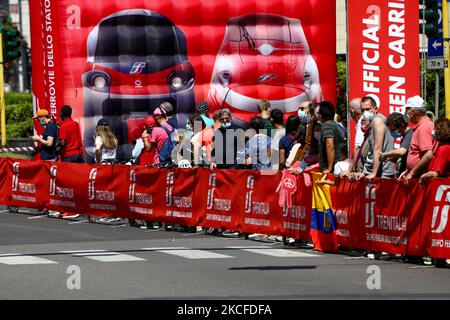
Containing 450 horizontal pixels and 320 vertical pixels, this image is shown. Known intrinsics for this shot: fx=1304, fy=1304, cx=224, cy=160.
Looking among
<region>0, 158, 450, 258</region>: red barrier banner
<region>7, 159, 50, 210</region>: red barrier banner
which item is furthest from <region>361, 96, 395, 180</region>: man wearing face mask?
<region>7, 159, 50, 210</region>: red barrier banner

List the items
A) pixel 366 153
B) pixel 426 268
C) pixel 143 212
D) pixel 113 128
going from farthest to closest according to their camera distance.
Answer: pixel 113 128, pixel 143 212, pixel 366 153, pixel 426 268

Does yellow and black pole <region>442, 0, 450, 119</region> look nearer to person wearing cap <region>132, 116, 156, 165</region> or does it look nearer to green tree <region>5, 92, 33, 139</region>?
person wearing cap <region>132, 116, 156, 165</region>

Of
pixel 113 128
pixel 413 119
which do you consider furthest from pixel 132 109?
pixel 413 119

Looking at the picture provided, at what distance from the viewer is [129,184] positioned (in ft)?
70.3

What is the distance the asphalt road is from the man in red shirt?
157 inches

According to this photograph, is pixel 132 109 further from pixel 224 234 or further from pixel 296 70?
pixel 224 234

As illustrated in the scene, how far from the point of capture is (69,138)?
23469 millimetres

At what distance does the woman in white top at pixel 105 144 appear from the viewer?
75.3ft

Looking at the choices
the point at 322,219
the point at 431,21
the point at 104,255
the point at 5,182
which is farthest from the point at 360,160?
the point at 5,182

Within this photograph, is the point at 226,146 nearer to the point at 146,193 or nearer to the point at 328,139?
the point at 146,193

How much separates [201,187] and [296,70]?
672cm

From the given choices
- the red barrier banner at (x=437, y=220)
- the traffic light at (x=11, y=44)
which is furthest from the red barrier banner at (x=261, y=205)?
the traffic light at (x=11, y=44)

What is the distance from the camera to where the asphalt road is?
40.5 ft

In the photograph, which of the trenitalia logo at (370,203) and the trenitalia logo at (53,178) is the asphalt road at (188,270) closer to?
the trenitalia logo at (370,203)
